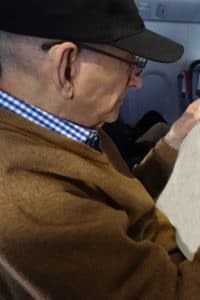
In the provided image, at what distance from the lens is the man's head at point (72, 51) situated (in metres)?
0.58

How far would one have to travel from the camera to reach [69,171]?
2.02 ft

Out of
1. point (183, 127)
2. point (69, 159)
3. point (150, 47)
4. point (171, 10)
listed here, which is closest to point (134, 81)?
point (150, 47)

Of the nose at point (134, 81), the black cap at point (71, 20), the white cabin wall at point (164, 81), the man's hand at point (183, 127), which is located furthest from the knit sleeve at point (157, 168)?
the white cabin wall at point (164, 81)

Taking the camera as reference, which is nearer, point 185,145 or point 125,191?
point 125,191

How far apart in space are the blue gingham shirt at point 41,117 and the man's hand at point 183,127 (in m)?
0.33

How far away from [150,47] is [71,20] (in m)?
0.13

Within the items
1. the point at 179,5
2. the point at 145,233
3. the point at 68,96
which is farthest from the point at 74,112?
the point at 179,5

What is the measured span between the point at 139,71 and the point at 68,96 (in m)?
0.14

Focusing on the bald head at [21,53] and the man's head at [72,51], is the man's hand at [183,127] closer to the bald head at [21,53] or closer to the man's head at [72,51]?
the man's head at [72,51]

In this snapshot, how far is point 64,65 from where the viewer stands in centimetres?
60

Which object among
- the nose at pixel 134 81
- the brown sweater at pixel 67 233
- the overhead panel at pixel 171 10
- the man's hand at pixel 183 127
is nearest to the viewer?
the brown sweater at pixel 67 233

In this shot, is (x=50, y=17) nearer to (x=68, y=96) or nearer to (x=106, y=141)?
(x=68, y=96)

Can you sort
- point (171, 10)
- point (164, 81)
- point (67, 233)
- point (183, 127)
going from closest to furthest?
point (67, 233)
point (183, 127)
point (171, 10)
point (164, 81)

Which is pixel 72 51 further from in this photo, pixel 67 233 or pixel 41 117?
pixel 67 233
